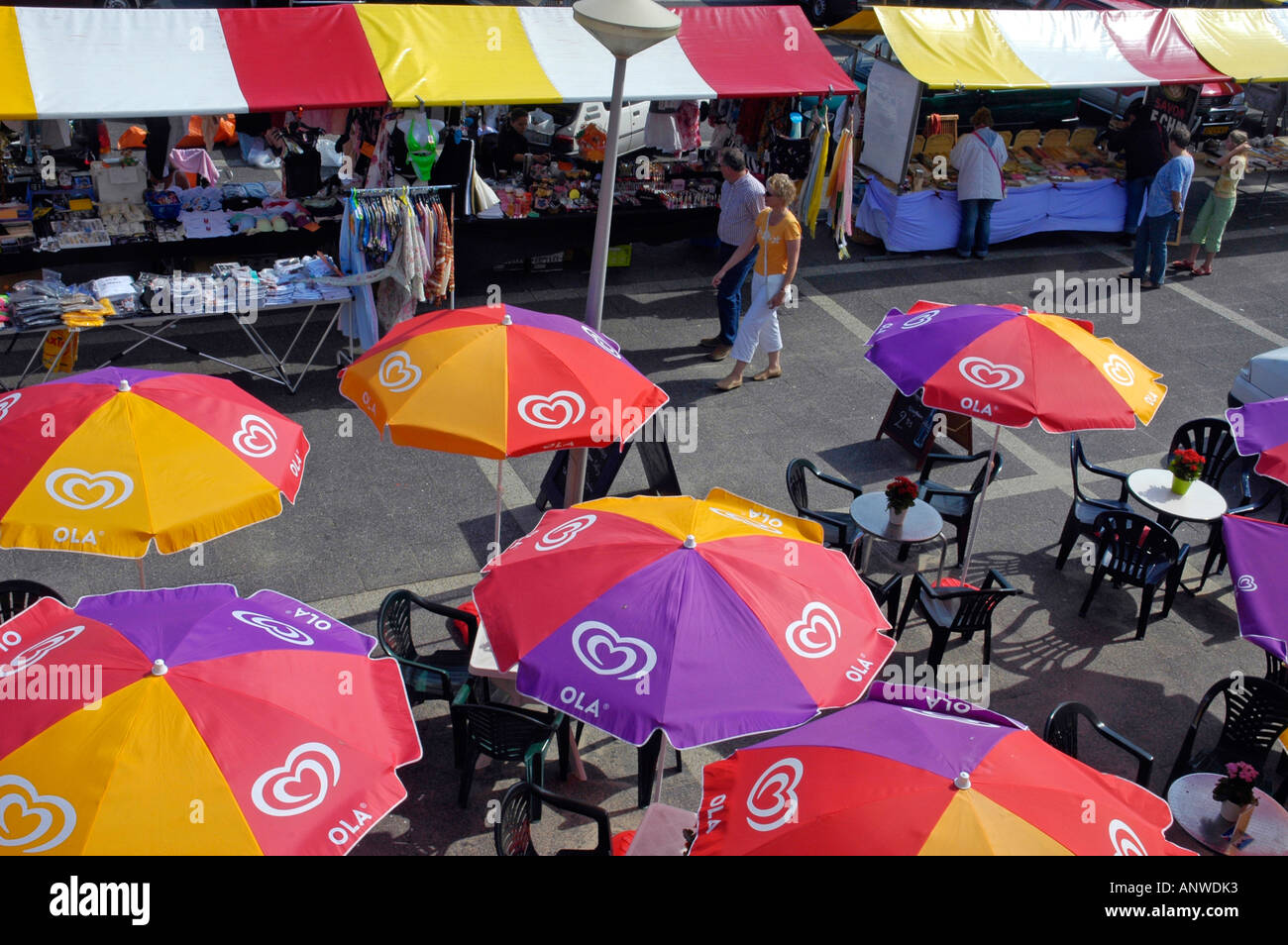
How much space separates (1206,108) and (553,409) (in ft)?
49.7

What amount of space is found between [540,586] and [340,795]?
4.41 feet

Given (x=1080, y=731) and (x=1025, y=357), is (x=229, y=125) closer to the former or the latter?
(x=1025, y=357)

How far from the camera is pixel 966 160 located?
1398 cm

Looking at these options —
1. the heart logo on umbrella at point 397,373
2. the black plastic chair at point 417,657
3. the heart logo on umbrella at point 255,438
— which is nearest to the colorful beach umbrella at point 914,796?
the black plastic chair at point 417,657

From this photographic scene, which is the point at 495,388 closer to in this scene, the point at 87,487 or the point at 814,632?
the point at 87,487

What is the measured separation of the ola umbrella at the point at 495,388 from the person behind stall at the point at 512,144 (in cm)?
693

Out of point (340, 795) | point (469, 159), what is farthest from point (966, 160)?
point (340, 795)

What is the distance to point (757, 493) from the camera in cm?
948

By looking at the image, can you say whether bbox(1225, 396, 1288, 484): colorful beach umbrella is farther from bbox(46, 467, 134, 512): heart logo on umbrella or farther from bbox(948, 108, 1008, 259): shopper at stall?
bbox(948, 108, 1008, 259): shopper at stall

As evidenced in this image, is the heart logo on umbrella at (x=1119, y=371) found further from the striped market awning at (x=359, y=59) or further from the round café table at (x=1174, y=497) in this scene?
the striped market awning at (x=359, y=59)

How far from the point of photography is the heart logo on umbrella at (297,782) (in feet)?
13.4

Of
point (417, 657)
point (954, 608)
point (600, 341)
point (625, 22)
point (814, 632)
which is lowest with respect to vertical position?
point (417, 657)
